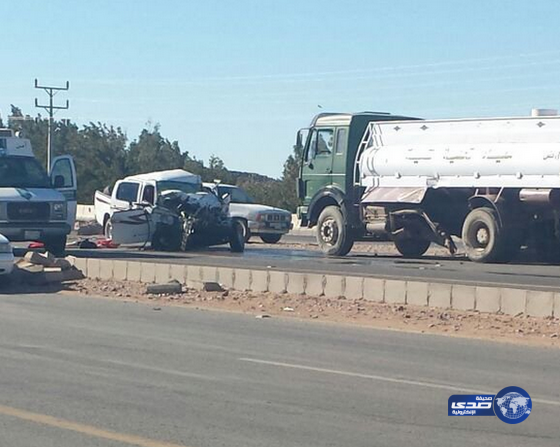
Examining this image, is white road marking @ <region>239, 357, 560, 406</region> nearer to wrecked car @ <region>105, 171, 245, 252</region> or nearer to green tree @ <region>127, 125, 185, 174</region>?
wrecked car @ <region>105, 171, 245, 252</region>

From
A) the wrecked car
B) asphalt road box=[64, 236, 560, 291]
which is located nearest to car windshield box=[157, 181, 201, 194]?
asphalt road box=[64, 236, 560, 291]

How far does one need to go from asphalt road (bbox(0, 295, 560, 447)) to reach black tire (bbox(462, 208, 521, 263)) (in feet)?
32.9

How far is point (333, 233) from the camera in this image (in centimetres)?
2925

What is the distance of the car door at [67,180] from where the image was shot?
2681 cm

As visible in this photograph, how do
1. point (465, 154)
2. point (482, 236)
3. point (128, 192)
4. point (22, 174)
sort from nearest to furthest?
point (482, 236) < point (465, 154) < point (22, 174) < point (128, 192)

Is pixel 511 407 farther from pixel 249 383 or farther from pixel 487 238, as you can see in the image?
pixel 487 238

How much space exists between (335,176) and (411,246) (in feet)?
8.15

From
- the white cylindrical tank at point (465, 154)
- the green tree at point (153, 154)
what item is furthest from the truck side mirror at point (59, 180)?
the green tree at point (153, 154)

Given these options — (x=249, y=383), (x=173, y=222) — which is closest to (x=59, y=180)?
(x=173, y=222)

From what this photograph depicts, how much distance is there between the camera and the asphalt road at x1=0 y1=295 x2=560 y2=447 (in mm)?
8656

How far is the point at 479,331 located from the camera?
50.5 feet

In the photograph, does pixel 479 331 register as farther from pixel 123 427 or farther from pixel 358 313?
pixel 123 427

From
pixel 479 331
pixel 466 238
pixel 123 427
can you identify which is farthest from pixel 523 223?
pixel 123 427

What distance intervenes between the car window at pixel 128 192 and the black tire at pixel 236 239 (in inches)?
141
